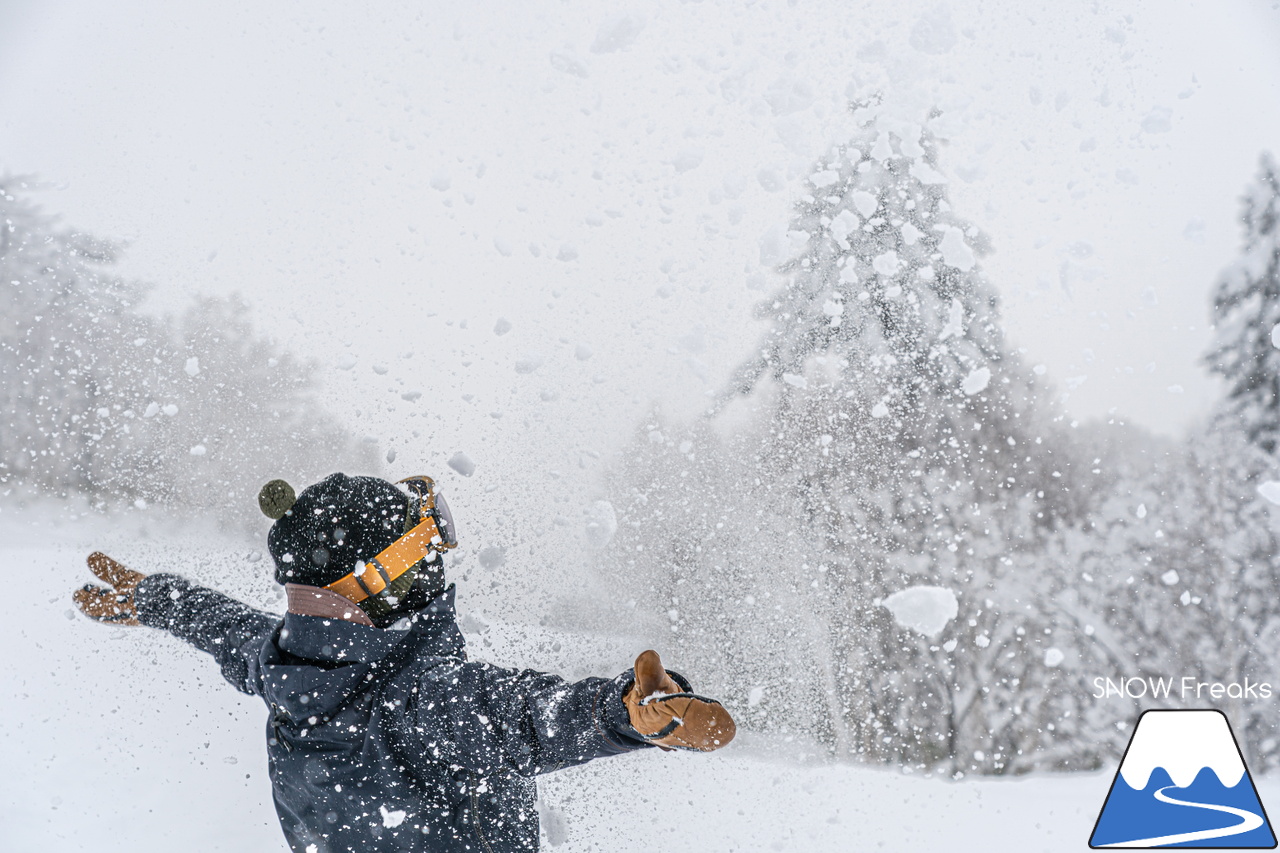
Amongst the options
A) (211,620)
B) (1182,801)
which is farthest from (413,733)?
(1182,801)

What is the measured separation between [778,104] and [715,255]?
77 cm

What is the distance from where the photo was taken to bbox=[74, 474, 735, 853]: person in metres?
0.99

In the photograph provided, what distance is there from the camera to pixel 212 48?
3.58 metres

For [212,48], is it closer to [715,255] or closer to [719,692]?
[715,255]

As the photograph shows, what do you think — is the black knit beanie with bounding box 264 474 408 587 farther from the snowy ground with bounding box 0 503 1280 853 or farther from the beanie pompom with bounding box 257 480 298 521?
the snowy ground with bounding box 0 503 1280 853

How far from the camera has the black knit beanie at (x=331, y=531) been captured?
1.25 metres

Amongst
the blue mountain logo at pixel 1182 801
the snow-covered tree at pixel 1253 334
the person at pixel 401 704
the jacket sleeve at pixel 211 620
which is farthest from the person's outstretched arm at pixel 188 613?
the snow-covered tree at pixel 1253 334

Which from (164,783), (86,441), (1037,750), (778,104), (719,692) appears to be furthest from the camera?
(86,441)

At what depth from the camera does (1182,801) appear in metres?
2.81

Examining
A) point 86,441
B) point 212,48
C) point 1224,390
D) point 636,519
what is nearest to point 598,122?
point 636,519

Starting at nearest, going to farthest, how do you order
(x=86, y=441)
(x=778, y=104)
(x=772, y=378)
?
(x=778, y=104) → (x=772, y=378) → (x=86, y=441)

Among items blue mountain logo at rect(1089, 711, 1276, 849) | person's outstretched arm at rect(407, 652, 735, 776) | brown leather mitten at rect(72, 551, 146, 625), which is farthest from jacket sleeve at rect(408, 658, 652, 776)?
blue mountain logo at rect(1089, 711, 1276, 849)

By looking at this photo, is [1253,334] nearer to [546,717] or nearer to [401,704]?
[546,717]

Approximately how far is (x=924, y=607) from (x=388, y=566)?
3.24 metres
